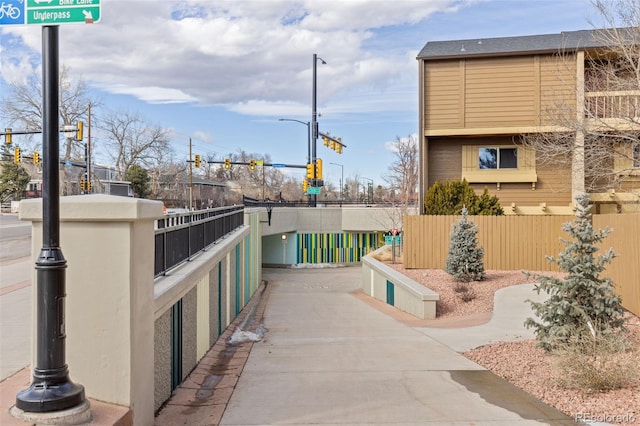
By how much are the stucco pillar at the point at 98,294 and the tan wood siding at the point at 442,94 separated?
760 inches

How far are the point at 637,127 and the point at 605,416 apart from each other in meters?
8.28

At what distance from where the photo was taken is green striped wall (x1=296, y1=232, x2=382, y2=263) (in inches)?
1524

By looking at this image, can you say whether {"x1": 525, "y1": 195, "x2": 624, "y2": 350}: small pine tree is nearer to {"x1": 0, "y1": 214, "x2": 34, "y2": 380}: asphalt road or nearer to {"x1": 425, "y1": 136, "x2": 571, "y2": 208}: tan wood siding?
{"x1": 0, "y1": 214, "x2": 34, "y2": 380}: asphalt road

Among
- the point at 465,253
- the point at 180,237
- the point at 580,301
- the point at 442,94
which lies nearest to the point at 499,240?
the point at 465,253

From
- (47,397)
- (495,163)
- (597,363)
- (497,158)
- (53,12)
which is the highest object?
(497,158)

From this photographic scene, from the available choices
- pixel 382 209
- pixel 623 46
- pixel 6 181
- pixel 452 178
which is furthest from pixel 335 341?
pixel 6 181

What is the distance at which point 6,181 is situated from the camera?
61.0 m

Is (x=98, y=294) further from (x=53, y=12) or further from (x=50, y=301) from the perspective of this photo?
(x=53, y=12)

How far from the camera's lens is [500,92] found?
21.7 meters

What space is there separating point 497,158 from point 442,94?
3.61 meters

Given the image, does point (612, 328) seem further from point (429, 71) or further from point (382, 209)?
point (382, 209)

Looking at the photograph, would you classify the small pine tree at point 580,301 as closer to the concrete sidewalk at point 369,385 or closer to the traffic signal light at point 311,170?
the concrete sidewalk at point 369,385

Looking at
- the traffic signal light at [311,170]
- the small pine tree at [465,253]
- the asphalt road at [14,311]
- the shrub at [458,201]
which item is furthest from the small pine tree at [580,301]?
the traffic signal light at [311,170]

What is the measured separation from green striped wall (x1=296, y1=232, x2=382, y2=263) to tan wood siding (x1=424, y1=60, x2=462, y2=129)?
57.2ft
